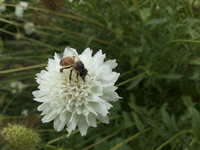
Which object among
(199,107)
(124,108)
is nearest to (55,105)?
(124,108)

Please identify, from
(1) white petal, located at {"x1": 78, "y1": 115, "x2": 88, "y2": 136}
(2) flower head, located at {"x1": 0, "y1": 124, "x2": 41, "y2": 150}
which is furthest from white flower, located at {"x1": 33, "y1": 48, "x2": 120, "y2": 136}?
(2) flower head, located at {"x1": 0, "y1": 124, "x2": 41, "y2": 150}

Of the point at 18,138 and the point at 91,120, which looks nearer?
the point at 91,120

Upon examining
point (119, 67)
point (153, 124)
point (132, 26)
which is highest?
point (132, 26)

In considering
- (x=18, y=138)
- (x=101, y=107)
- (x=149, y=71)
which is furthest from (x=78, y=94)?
(x=149, y=71)

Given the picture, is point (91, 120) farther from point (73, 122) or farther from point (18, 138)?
point (18, 138)

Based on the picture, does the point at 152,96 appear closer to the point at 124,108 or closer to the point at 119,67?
the point at 124,108

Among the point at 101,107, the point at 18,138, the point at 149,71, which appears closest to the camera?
the point at 101,107

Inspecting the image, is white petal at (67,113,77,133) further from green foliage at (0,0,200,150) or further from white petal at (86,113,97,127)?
green foliage at (0,0,200,150)

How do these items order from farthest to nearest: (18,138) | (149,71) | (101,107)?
1. (149,71)
2. (18,138)
3. (101,107)
